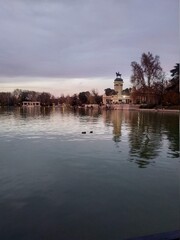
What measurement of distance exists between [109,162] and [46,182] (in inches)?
129

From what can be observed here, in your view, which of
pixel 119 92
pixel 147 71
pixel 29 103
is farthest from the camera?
pixel 29 103

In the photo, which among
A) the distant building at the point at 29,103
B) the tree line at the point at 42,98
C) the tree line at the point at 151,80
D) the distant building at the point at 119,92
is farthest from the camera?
the distant building at the point at 29,103

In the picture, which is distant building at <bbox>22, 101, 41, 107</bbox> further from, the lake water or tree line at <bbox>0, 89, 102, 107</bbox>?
the lake water

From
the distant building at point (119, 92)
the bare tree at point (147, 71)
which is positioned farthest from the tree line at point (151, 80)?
the distant building at point (119, 92)

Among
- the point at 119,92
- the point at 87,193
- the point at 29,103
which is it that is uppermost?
the point at 119,92

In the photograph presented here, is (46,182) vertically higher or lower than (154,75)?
lower

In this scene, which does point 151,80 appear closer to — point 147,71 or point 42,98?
point 147,71

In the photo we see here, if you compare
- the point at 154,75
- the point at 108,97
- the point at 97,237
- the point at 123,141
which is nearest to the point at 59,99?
the point at 108,97

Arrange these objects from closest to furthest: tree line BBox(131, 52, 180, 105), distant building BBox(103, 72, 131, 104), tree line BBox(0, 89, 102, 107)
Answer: tree line BBox(131, 52, 180, 105) → distant building BBox(103, 72, 131, 104) → tree line BBox(0, 89, 102, 107)

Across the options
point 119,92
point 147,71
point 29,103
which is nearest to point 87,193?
point 147,71

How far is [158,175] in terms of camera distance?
9359mm

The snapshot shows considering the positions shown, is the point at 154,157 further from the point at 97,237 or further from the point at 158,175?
the point at 97,237

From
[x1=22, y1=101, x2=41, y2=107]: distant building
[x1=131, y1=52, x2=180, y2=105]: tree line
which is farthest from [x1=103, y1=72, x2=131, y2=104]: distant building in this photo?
[x1=22, y1=101, x2=41, y2=107]: distant building

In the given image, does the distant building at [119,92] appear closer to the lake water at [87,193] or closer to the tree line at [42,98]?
the tree line at [42,98]
